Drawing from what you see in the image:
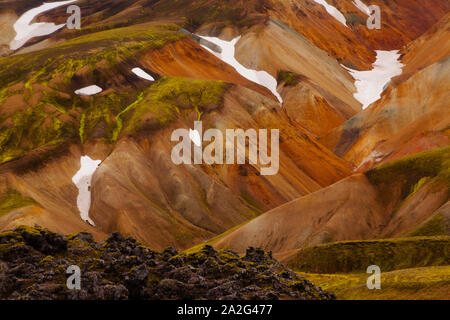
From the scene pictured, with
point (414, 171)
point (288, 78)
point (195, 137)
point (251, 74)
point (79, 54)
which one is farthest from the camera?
point (251, 74)

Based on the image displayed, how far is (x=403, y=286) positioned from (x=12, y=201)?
66823 millimetres

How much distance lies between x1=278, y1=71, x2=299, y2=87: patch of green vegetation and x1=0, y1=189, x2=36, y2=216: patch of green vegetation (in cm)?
8857

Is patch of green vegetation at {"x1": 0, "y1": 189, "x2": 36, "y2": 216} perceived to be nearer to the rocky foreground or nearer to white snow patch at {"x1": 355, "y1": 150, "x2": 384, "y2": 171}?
the rocky foreground

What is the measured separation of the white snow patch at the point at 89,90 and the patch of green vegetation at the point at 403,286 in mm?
93837

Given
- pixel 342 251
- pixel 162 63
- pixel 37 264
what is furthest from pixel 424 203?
pixel 162 63

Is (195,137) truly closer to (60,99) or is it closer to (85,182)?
(85,182)

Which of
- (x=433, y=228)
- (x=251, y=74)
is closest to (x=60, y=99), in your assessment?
(x=251, y=74)

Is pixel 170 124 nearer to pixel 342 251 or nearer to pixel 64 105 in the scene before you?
pixel 64 105

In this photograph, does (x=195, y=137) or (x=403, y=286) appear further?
(x=195, y=137)

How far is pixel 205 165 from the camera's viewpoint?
130 meters

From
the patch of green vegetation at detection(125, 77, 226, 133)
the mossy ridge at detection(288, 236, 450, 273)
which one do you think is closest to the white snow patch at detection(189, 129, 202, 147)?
the patch of green vegetation at detection(125, 77, 226, 133)

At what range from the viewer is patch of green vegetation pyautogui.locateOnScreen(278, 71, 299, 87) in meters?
180

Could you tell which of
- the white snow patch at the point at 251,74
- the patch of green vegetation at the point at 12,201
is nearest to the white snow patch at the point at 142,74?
the white snow patch at the point at 251,74

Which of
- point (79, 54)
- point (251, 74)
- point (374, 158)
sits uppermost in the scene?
point (251, 74)
